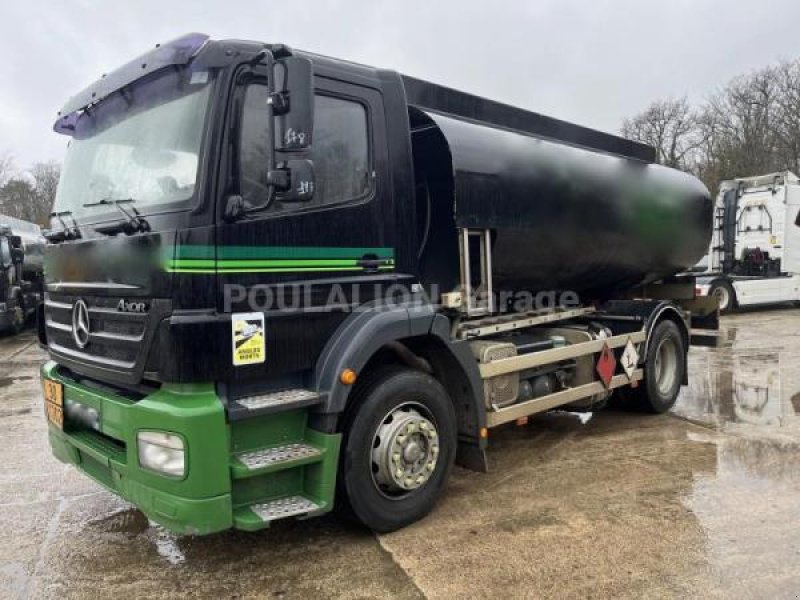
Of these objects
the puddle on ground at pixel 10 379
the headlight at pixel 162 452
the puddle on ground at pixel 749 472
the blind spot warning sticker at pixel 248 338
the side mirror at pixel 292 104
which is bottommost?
the puddle on ground at pixel 749 472

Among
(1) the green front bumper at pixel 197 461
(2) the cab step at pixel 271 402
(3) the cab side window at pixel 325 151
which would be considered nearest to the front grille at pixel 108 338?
(1) the green front bumper at pixel 197 461

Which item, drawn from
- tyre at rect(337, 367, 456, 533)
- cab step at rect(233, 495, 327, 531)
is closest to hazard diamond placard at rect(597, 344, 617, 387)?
tyre at rect(337, 367, 456, 533)

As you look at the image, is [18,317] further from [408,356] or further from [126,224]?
[408,356]

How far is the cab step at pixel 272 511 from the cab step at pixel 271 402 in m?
0.51

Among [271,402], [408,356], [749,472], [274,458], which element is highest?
[408,356]

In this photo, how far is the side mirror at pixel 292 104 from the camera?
314cm

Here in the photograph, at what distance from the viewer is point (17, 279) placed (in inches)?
650

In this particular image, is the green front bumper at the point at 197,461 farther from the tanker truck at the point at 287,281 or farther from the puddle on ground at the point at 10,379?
the puddle on ground at the point at 10,379

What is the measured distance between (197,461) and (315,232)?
1395 millimetres

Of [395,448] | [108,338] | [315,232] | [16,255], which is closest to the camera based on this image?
[108,338]

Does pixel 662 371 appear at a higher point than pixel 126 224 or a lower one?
lower

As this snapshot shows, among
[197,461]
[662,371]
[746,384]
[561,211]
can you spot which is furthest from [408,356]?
[746,384]

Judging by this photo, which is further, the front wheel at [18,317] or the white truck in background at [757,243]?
the white truck in background at [757,243]

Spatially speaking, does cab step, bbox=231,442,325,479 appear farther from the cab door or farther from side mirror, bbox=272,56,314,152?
side mirror, bbox=272,56,314,152
